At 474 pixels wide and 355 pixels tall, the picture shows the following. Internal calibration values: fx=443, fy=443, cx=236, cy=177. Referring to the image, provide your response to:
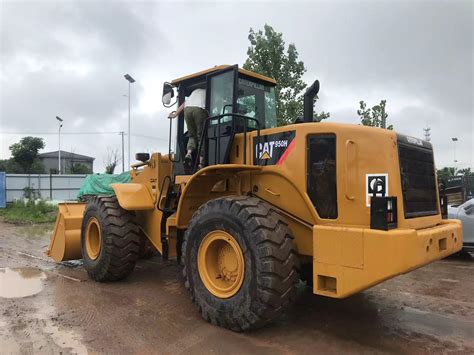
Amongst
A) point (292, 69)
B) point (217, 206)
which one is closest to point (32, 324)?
point (217, 206)

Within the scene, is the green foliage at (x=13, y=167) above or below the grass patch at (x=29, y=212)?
above

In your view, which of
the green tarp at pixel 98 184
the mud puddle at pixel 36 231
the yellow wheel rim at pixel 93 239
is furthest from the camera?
the green tarp at pixel 98 184

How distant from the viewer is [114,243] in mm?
6305

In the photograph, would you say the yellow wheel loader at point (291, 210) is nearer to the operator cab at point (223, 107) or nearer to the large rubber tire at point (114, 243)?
the operator cab at point (223, 107)

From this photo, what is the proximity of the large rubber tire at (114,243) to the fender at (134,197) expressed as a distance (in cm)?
24

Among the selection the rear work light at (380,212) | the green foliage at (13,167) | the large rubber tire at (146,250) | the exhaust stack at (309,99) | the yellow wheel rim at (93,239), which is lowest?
the large rubber tire at (146,250)

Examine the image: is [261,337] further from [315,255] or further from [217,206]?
[217,206]

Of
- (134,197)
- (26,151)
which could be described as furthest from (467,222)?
(26,151)

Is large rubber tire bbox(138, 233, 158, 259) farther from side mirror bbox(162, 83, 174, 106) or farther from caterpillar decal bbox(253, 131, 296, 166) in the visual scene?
caterpillar decal bbox(253, 131, 296, 166)

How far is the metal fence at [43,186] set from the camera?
22.1 metres

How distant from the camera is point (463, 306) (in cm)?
546

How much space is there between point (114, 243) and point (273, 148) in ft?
9.48

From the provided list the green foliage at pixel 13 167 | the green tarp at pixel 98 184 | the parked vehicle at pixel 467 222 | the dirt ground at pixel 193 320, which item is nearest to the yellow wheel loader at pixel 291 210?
the dirt ground at pixel 193 320

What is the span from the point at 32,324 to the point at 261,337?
2.49 metres
